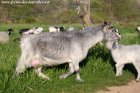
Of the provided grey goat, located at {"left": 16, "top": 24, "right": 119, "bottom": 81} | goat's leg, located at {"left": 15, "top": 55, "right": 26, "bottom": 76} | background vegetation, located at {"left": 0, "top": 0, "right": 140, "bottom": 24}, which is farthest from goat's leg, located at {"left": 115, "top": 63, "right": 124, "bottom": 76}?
background vegetation, located at {"left": 0, "top": 0, "right": 140, "bottom": 24}

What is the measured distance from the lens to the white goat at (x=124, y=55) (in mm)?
10828

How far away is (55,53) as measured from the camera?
9922 mm

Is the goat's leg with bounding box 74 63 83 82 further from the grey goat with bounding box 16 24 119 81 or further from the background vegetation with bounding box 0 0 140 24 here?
the background vegetation with bounding box 0 0 140 24

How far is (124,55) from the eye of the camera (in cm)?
→ 1094

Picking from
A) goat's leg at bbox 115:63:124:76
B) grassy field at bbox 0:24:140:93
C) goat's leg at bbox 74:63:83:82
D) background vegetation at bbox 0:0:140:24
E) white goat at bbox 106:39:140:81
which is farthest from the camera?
background vegetation at bbox 0:0:140:24

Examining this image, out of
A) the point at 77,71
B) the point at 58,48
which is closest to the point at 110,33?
the point at 77,71

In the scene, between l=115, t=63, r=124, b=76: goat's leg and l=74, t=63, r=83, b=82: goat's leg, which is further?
l=115, t=63, r=124, b=76: goat's leg

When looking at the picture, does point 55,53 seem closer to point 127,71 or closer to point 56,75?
point 56,75

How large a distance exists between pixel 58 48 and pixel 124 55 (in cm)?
199

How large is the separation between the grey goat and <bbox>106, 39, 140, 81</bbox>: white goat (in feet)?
2.21

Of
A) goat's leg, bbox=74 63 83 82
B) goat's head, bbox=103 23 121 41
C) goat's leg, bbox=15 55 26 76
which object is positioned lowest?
goat's leg, bbox=74 63 83 82

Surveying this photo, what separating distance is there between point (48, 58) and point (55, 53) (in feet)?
0.71

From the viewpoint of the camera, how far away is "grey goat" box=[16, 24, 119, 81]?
9.62 metres

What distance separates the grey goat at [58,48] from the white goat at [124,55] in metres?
0.67
